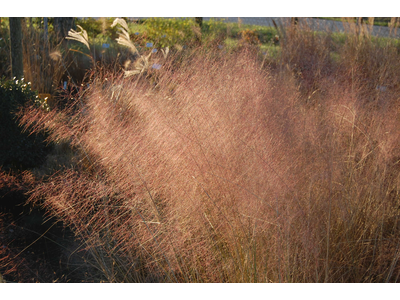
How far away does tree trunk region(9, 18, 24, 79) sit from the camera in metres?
3.63

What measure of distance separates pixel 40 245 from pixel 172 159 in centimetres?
126

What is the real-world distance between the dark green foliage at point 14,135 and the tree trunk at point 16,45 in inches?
37.2

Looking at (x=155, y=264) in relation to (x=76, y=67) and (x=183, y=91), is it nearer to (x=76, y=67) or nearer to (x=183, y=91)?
(x=183, y=91)

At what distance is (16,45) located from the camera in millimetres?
3717

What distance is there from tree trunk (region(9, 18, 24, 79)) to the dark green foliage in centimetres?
95

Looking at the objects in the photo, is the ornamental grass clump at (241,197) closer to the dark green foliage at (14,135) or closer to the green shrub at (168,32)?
the dark green foliage at (14,135)

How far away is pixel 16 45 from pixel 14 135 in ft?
4.44

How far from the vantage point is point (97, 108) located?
254cm

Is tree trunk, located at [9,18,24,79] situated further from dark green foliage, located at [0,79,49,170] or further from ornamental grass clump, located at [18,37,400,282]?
ornamental grass clump, located at [18,37,400,282]

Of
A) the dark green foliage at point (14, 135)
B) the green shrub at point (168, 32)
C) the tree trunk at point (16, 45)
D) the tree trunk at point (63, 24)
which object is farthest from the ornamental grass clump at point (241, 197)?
→ the tree trunk at point (63, 24)

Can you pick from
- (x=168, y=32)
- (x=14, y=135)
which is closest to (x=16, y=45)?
(x=14, y=135)

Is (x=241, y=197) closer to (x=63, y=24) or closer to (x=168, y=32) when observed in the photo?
(x=168, y=32)

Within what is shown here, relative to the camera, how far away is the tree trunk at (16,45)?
11.9 feet

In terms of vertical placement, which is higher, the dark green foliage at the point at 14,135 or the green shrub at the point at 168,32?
the green shrub at the point at 168,32
